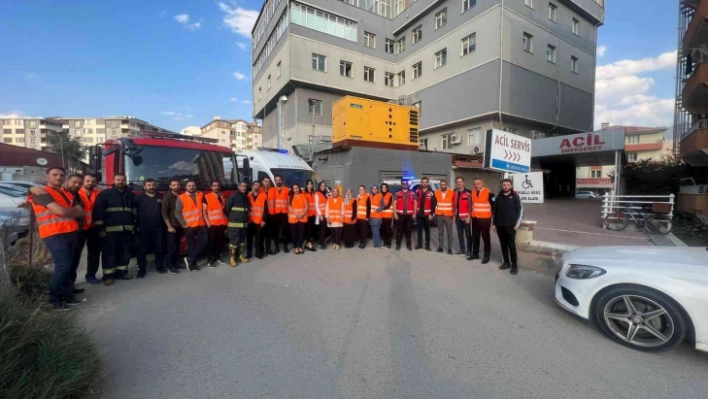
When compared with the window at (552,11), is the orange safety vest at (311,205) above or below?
below

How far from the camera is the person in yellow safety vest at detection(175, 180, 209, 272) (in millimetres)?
6102

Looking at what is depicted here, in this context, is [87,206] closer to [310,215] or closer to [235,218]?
[235,218]

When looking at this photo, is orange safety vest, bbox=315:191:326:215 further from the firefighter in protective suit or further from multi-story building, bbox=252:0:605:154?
multi-story building, bbox=252:0:605:154

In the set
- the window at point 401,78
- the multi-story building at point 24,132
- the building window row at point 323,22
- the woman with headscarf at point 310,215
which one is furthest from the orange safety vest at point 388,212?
the multi-story building at point 24,132

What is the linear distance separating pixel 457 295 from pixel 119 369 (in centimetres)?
414

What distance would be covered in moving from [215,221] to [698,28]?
69.8ft

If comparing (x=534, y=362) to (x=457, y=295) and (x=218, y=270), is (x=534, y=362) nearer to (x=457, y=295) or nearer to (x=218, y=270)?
(x=457, y=295)

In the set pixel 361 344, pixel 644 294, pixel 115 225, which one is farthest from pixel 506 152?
pixel 115 225

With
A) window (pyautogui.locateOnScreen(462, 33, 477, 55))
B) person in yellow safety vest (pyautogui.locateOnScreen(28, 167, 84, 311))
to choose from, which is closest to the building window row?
window (pyautogui.locateOnScreen(462, 33, 477, 55))

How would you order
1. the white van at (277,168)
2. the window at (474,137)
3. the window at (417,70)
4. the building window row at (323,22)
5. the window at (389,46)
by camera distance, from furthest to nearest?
the window at (389,46) → the window at (417,70) → the building window row at (323,22) → the window at (474,137) → the white van at (277,168)

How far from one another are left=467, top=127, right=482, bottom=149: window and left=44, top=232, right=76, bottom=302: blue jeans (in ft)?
79.1

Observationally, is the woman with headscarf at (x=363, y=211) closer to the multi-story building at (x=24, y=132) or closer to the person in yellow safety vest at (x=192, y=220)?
the person in yellow safety vest at (x=192, y=220)

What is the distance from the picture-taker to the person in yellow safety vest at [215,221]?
6.50 meters

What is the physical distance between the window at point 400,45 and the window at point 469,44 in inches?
304
